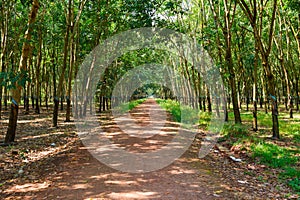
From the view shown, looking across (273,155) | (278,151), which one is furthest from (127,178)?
(278,151)

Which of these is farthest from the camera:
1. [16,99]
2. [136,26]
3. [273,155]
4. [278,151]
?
[136,26]

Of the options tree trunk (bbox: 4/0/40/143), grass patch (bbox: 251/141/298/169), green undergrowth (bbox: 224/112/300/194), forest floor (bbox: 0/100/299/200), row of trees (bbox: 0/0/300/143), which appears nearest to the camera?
forest floor (bbox: 0/100/299/200)

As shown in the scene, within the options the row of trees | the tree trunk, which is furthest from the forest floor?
the row of trees

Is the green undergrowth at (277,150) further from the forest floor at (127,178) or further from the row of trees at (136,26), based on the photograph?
the row of trees at (136,26)

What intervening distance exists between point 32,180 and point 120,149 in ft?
10.4

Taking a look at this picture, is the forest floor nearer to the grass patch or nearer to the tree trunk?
the grass patch

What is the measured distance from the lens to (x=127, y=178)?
588 cm

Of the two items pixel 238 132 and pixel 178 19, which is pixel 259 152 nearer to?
pixel 238 132

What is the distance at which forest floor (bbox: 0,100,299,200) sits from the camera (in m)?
5.13

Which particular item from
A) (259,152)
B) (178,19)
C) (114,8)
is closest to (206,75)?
(178,19)

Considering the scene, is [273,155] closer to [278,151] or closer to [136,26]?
[278,151]

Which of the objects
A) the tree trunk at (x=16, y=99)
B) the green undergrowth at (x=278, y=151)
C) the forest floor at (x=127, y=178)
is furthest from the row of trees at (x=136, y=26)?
the forest floor at (x=127, y=178)

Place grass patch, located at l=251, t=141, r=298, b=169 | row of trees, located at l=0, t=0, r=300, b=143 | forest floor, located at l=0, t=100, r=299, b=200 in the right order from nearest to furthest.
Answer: forest floor, located at l=0, t=100, r=299, b=200 → grass patch, located at l=251, t=141, r=298, b=169 → row of trees, located at l=0, t=0, r=300, b=143

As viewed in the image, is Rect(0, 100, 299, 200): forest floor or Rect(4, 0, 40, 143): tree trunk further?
Rect(4, 0, 40, 143): tree trunk
